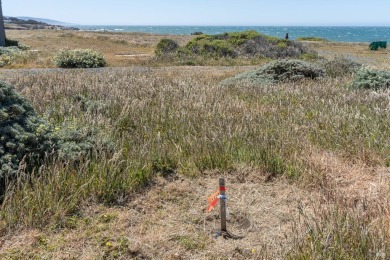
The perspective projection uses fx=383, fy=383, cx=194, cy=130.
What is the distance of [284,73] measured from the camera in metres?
12.5

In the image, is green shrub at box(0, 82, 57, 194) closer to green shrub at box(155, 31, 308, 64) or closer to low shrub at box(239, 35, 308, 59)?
green shrub at box(155, 31, 308, 64)

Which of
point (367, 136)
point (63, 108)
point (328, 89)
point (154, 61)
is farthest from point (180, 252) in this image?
point (154, 61)

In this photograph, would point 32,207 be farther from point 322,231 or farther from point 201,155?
point 322,231

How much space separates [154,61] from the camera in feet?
73.8

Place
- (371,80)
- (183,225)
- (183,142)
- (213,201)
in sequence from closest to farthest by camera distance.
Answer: (213,201) → (183,225) → (183,142) → (371,80)

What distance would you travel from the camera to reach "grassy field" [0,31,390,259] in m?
2.99

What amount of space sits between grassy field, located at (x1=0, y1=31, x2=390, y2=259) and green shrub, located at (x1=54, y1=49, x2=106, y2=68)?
1361 centimetres

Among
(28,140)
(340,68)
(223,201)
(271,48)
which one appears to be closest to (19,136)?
(28,140)

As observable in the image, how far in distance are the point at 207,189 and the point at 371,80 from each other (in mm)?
7803

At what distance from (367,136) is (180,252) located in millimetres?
3318

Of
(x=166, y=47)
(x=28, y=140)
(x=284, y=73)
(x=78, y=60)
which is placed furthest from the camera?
(x=166, y=47)

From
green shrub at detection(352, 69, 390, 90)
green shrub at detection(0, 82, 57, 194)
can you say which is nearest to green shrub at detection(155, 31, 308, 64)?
green shrub at detection(352, 69, 390, 90)

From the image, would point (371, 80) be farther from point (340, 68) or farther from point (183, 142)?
point (183, 142)

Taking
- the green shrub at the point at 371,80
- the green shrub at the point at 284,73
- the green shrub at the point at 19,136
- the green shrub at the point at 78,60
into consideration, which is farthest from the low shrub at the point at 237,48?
the green shrub at the point at 19,136
